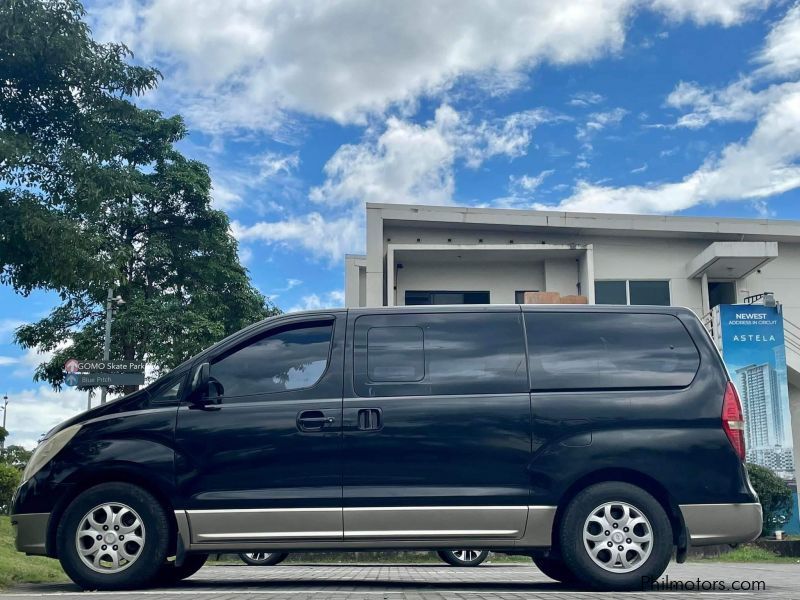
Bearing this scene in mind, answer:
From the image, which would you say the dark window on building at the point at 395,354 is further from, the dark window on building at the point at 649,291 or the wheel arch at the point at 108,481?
the dark window on building at the point at 649,291

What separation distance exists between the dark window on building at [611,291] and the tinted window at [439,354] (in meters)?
16.3

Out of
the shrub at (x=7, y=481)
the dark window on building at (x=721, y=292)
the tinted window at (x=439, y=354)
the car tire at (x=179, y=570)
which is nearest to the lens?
the tinted window at (x=439, y=354)

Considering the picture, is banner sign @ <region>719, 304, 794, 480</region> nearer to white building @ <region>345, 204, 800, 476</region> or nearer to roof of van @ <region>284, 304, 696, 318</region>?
white building @ <region>345, 204, 800, 476</region>

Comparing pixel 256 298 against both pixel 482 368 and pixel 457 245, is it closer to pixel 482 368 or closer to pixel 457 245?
pixel 457 245

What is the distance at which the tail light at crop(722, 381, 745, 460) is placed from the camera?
6.21 metres

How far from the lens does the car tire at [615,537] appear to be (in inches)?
237

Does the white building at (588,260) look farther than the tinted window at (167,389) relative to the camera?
Yes

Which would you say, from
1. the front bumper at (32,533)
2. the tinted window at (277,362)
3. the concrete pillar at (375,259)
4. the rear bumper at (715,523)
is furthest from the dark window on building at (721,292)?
the front bumper at (32,533)

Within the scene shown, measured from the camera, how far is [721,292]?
907 inches

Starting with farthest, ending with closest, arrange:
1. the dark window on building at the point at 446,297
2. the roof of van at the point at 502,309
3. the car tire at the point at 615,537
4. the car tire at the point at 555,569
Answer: the dark window on building at the point at 446,297
the car tire at the point at 555,569
the roof of van at the point at 502,309
the car tire at the point at 615,537

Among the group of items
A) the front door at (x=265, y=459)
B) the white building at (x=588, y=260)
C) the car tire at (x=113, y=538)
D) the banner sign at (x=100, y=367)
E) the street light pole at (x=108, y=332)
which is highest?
the white building at (x=588, y=260)

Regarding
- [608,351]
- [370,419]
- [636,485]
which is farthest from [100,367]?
[636,485]

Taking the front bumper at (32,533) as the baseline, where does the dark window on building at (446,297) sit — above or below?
above

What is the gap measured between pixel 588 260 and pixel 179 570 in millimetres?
15909
